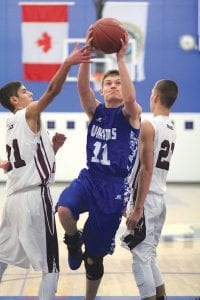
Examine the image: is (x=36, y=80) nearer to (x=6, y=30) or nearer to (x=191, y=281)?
(x=6, y=30)

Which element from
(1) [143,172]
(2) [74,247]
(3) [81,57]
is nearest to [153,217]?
(1) [143,172]

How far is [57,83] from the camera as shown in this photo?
150 inches

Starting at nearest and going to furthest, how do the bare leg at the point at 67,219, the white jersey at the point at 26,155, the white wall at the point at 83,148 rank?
1. the bare leg at the point at 67,219
2. the white jersey at the point at 26,155
3. the white wall at the point at 83,148

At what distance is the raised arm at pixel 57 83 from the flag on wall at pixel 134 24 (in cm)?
943

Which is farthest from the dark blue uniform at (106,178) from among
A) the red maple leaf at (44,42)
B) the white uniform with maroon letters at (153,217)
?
the red maple leaf at (44,42)

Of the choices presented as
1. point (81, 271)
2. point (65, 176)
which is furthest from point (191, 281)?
point (65, 176)

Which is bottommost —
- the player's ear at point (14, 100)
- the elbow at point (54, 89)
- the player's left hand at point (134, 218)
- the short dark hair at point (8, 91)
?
the player's left hand at point (134, 218)

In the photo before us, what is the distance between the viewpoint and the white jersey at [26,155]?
4086mm

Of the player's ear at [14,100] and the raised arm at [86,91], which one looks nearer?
the raised arm at [86,91]

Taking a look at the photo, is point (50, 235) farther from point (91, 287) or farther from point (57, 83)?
point (57, 83)

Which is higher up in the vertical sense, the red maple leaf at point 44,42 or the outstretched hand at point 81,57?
the outstretched hand at point 81,57

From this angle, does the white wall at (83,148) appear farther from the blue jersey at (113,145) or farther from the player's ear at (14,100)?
the blue jersey at (113,145)

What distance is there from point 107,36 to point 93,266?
163 cm

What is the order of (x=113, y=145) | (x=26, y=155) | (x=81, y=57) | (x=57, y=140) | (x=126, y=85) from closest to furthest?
(x=81, y=57) → (x=126, y=85) → (x=113, y=145) → (x=26, y=155) → (x=57, y=140)
